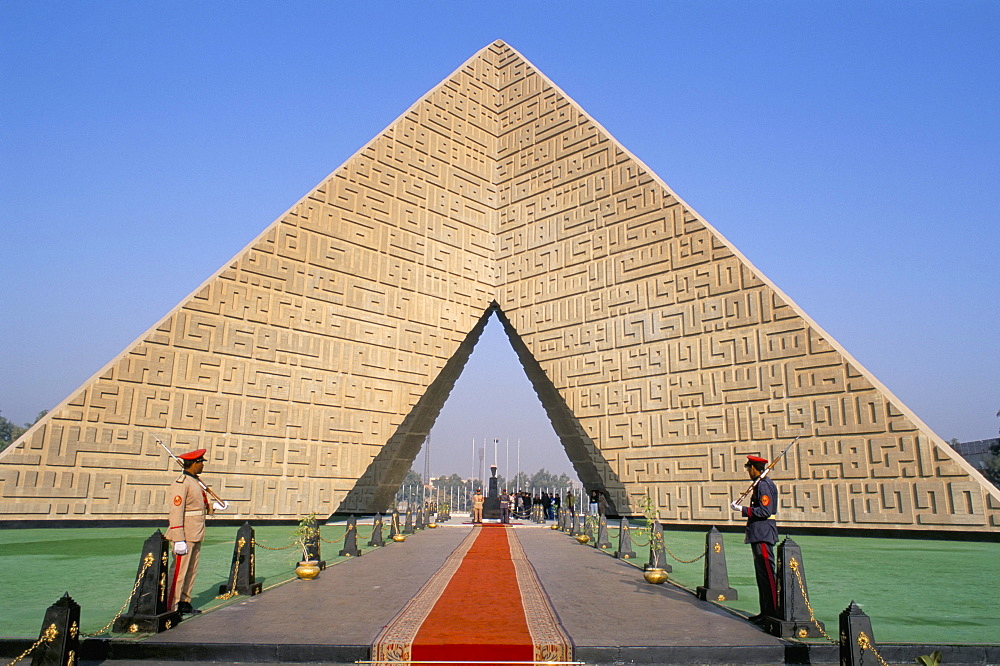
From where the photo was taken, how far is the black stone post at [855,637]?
325 cm

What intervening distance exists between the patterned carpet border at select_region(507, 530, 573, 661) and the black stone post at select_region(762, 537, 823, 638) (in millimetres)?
1241

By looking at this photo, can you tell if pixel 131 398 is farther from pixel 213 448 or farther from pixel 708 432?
pixel 708 432

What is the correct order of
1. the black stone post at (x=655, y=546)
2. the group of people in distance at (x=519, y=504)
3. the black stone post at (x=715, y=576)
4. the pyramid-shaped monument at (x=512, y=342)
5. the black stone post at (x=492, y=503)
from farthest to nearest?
the black stone post at (x=492, y=503)
the group of people in distance at (x=519, y=504)
the pyramid-shaped monument at (x=512, y=342)
the black stone post at (x=655, y=546)
the black stone post at (x=715, y=576)

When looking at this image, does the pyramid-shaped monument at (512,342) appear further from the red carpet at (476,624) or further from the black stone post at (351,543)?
the red carpet at (476,624)

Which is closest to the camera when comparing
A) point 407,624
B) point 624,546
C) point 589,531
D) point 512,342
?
point 407,624

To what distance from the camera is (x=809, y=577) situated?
6738 millimetres

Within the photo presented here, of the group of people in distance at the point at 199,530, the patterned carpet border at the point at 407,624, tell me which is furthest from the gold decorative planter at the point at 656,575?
the patterned carpet border at the point at 407,624

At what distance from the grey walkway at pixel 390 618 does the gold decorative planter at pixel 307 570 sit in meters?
0.07

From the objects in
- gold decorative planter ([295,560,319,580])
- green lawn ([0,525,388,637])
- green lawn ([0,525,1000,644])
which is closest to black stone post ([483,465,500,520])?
green lawn ([0,525,388,637])

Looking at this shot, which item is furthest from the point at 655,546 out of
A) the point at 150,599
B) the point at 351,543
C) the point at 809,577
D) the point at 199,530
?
the point at 150,599

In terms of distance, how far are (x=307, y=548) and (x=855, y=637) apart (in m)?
4.94

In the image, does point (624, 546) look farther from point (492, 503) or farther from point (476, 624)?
point (492, 503)

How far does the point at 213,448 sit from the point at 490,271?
8.08m

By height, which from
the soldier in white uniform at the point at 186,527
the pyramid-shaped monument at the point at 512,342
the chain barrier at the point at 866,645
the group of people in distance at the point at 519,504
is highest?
the pyramid-shaped monument at the point at 512,342
